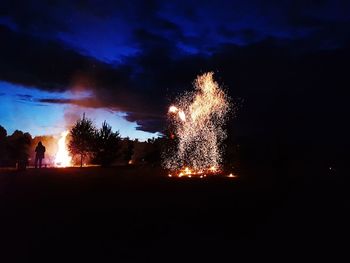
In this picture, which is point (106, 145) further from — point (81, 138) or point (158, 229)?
point (158, 229)

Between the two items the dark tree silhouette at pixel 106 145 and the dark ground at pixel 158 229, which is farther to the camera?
the dark tree silhouette at pixel 106 145

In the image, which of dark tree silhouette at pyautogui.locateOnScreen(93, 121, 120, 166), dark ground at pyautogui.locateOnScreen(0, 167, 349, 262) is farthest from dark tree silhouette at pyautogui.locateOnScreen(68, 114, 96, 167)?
dark ground at pyautogui.locateOnScreen(0, 167, 349, 262)

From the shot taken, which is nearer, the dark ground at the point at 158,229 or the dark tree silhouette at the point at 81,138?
the dark ground at the point at 158,229

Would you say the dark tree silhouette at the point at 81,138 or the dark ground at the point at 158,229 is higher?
the dark tree silhouette at the point at 81,138

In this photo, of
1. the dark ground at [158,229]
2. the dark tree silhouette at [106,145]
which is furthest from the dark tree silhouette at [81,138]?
the dark ground at [158,229]

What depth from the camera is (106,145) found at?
48906 mm

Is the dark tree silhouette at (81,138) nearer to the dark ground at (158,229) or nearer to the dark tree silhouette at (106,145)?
the dark tree silhouette at (106,145)

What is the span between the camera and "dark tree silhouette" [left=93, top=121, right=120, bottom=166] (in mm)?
48844

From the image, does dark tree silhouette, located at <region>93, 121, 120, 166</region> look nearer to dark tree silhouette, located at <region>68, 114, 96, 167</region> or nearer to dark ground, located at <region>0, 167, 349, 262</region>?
dark tree silhouette, located at <region>68, 114, 96, 167</region>

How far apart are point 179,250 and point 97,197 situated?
24.5 ft

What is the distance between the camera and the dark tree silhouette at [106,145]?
4884 centimetres

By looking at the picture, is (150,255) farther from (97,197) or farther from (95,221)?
(97,197)

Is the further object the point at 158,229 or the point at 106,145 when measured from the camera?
the point at 106,145

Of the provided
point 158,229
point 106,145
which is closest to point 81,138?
point 106,145
